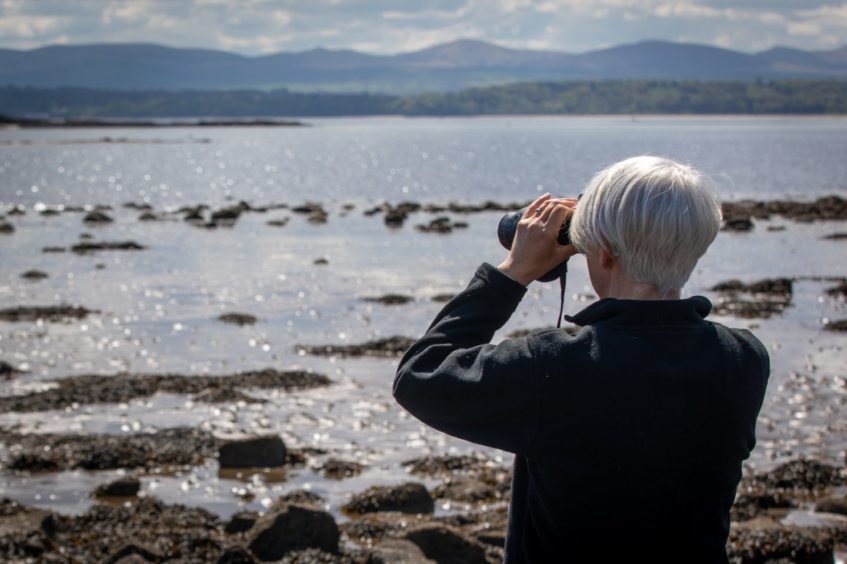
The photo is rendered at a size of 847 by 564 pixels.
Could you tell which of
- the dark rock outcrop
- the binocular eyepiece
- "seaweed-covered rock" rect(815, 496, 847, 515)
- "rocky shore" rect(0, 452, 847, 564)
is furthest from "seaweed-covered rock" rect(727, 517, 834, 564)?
the dark rock outcrop

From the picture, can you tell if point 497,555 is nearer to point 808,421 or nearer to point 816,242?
point 808,421

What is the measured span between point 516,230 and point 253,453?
9676 millimetres

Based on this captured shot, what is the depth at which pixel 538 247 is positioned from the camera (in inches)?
122

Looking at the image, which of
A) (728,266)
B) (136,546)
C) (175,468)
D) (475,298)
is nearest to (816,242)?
(728,266)

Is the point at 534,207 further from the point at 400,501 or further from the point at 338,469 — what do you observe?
the point at 338,469

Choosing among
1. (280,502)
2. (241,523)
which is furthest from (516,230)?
(241,523)

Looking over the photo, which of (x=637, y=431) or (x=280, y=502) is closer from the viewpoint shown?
(x=637, y=431)

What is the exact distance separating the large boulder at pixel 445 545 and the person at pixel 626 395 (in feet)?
19.3

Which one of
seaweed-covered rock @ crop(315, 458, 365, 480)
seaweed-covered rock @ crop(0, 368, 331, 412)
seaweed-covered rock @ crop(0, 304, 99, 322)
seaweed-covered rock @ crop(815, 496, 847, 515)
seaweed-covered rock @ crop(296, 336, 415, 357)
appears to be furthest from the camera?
seaweed-covered rock @ crop(0, 304, 99, 322)

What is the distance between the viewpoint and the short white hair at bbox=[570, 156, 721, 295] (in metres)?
2.87

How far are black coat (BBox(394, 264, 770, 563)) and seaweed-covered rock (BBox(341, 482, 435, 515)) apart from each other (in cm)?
793

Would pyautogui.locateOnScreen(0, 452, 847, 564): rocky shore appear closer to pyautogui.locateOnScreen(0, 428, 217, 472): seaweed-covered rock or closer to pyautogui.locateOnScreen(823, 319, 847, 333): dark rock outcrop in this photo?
pyautogui.locateOnScreen(0, 428, 217, 472): seaweed-covered rock

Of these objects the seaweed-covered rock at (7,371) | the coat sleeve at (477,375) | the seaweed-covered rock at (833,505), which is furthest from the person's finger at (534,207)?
the seaweed-covered rock at (7,371)

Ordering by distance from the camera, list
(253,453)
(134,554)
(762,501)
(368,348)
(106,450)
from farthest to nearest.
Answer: (368,348) → (106,450) → (253,453) → (762,501) → (134,554)
